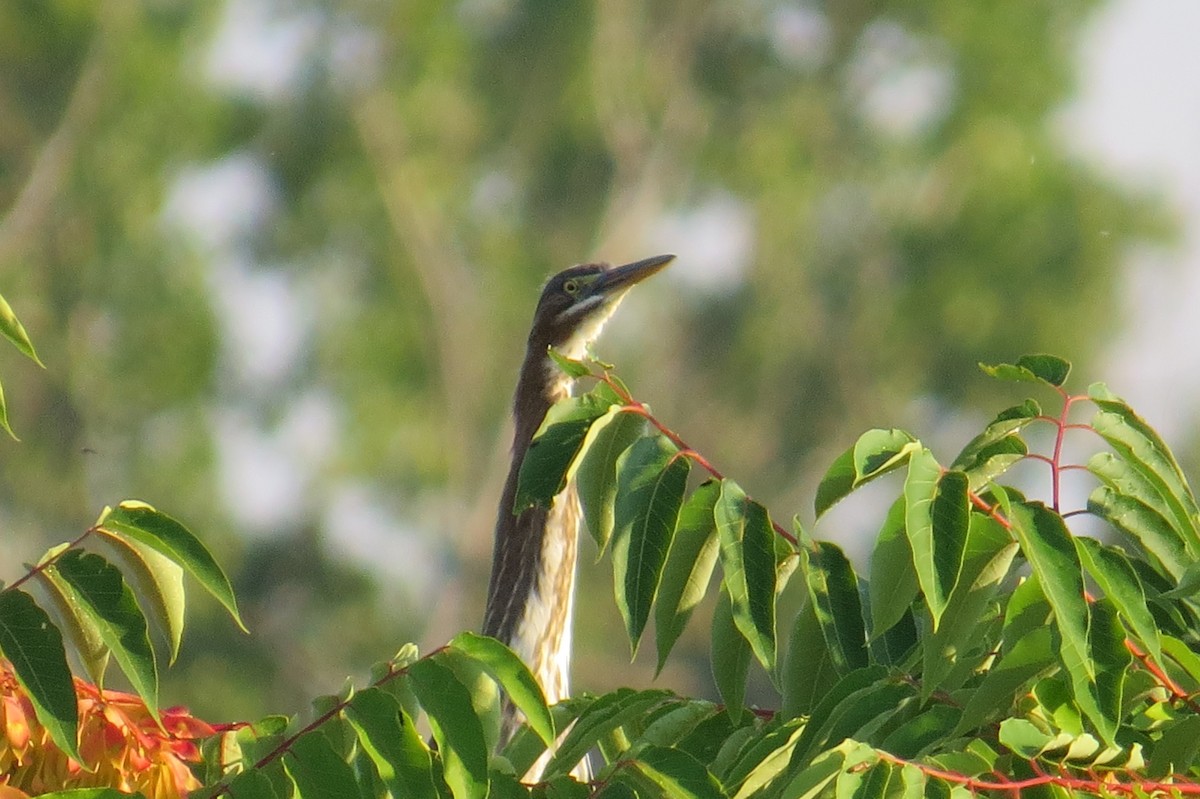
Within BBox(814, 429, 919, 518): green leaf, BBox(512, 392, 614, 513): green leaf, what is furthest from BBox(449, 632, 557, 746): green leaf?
BBox(814, 429, 919, 518): green leaf

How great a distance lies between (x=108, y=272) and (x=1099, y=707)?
19853 millimetres

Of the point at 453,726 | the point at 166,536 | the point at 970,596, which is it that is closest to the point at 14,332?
the point at 166,536

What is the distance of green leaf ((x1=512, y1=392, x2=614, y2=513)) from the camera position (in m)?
2.12

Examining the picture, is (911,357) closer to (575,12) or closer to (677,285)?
(677,285)

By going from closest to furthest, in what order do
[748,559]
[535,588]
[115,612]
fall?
[115,612] → [748,559] → [535,588]

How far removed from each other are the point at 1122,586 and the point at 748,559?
427 millimetres

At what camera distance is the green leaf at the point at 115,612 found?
196 cm

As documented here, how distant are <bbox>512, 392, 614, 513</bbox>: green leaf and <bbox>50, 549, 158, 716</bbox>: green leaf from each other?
0.44m

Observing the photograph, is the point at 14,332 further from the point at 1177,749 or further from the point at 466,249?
the point at 466,249

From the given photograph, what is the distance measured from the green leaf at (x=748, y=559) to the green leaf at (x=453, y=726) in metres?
0.32

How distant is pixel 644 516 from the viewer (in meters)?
2.14

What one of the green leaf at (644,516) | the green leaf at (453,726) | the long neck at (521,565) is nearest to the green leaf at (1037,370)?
the green leaf at (644,516)

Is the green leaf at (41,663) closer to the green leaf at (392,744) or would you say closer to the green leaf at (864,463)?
the green leaf at (392,744)

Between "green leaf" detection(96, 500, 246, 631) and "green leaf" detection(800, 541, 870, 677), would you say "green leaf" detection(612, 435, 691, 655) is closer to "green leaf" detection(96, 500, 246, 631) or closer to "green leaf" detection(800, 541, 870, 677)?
"green leaf" detection(800, 541, 870, 677)
